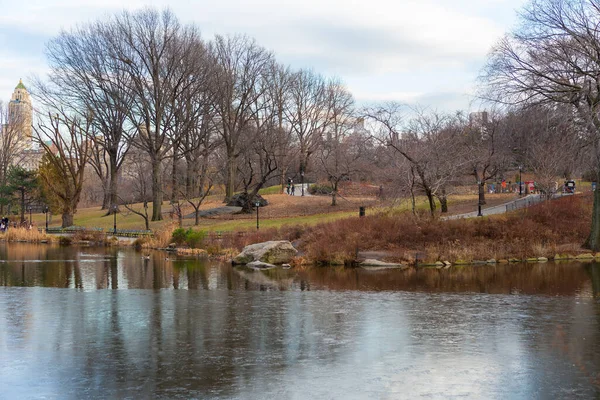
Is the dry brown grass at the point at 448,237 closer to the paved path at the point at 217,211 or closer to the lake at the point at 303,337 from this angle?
the lake at the point at 303,337

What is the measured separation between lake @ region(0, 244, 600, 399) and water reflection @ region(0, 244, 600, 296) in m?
0.14

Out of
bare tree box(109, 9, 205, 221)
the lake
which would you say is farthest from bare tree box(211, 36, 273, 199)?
the lake

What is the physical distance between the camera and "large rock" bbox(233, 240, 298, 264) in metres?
32.4

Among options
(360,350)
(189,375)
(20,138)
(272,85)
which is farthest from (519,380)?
(20,138)

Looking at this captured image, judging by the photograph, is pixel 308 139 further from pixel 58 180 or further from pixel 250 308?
pixel 250 308

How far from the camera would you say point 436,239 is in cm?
3325

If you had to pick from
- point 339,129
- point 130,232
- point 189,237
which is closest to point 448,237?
point 189,237

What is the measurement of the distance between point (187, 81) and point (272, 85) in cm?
1791

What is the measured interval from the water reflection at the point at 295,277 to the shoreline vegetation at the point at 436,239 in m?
1.97

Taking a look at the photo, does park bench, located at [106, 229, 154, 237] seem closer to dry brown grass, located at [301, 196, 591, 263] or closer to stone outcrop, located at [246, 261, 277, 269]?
dry brown grass, located at [301, 196, 591, 263]

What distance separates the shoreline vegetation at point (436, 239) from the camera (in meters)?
31.7

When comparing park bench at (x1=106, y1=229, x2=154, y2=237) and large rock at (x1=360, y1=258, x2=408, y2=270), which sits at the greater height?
park bench at (x1=106, y1=229, x2=154, y2=237)

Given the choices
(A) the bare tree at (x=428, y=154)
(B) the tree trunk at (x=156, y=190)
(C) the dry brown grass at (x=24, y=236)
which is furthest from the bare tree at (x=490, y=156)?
(C) the dry brown grass at (x=24, y=236)

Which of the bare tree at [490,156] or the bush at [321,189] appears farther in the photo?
the bush at [321,189]
